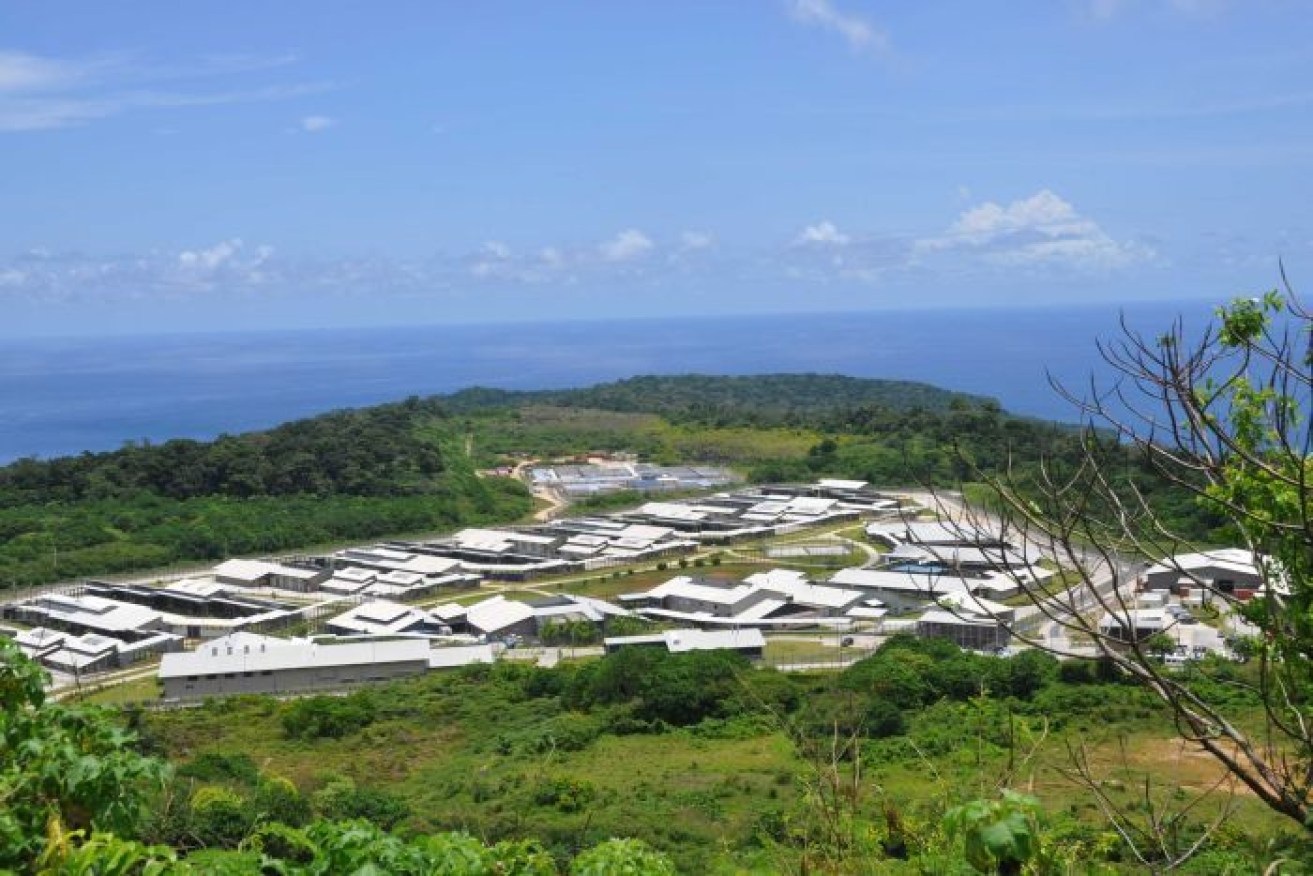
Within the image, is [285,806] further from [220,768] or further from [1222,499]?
[1222,499]

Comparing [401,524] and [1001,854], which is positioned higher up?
[1001,854]

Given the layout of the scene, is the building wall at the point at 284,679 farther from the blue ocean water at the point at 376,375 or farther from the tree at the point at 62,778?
the blue ocean water at the point at 376,375

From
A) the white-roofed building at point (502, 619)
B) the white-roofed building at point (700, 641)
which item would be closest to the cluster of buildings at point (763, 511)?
the white-roofed building at point (502, 619)

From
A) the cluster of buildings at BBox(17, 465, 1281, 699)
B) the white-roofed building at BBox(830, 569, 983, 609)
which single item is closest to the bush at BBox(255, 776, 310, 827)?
the cluster of buildings at BBox(17, 465, 1281, 699)

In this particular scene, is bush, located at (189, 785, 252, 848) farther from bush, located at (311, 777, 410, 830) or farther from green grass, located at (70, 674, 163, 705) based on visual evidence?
green grass, located at (70, 674, 163, 705)

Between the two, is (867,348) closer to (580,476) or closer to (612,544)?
(580,476)

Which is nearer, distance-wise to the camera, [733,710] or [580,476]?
[733,710]

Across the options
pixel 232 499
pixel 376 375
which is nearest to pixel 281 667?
pixel 232 499

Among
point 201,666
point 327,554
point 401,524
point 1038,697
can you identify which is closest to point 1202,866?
point 1038,697
